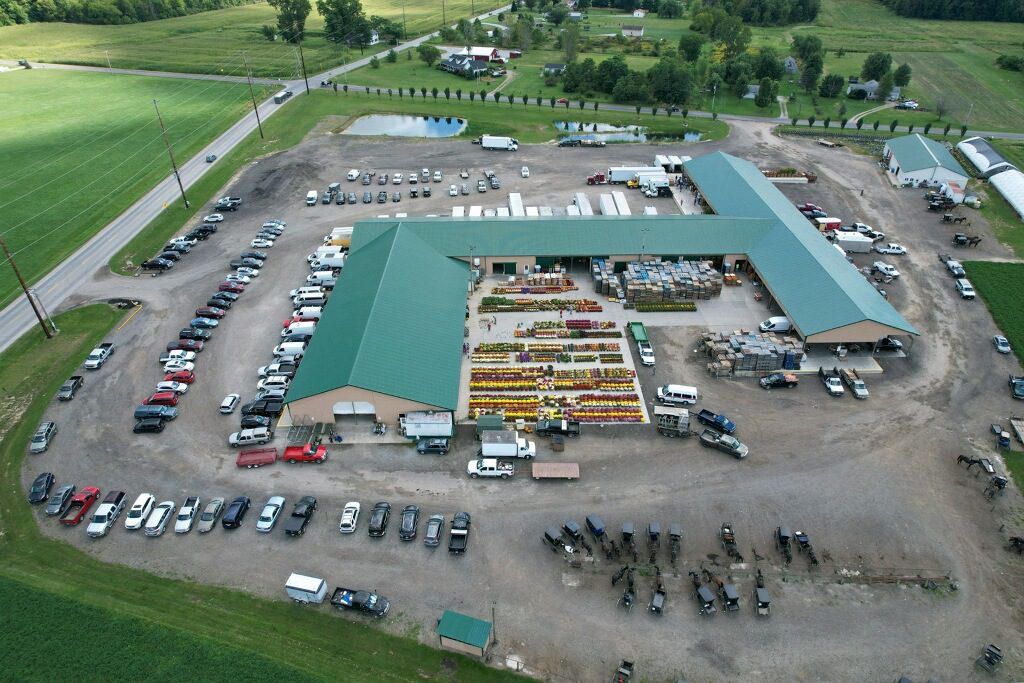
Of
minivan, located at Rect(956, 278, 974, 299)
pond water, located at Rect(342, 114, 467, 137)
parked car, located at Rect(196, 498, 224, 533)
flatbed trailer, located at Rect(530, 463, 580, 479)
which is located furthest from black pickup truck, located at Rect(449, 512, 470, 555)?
pond water, located at Rect(342, 114, 467, 137)

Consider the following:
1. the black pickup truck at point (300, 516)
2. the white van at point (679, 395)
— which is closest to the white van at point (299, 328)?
the black pickup truck at point (300, 516)

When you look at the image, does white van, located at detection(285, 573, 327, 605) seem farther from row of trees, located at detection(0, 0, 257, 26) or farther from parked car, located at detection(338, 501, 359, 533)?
row of trees, located at detection(0, 0, 257, 26)

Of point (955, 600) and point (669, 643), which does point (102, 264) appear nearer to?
point (669, 643)

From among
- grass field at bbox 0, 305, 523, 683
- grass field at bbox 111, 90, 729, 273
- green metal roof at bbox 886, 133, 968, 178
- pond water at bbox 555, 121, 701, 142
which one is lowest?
grass field at bbox 0, 305, 523, 683

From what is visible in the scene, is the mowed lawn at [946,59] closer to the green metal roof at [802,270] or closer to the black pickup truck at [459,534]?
the green metal roof at [802,270]

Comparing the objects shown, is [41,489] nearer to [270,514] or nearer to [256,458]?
[256,458]
